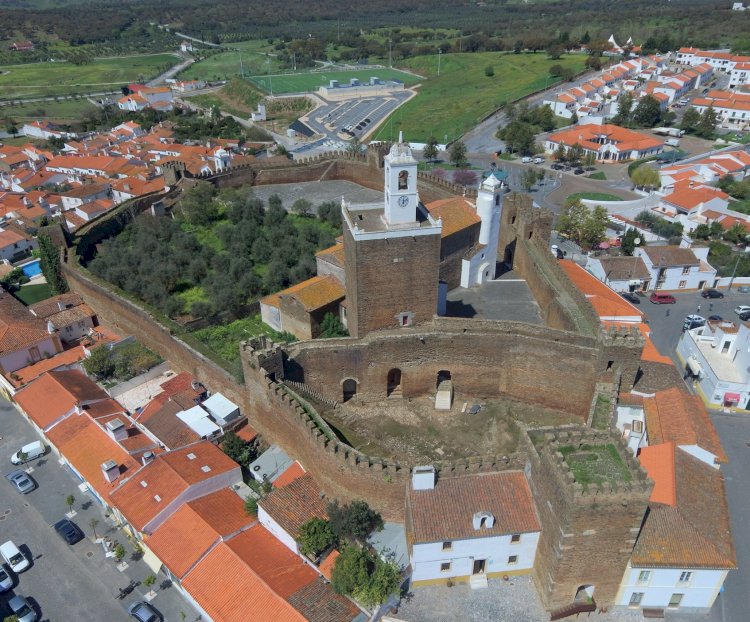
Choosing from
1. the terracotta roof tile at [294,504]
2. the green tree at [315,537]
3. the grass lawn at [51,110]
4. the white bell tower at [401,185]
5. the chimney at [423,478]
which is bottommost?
the grass lawn at [51,110]

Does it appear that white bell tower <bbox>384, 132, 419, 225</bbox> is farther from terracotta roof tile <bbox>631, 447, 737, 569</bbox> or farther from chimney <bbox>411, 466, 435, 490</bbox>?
terracotta roof tile <bbox>631, 447, 737, 569</bbox>

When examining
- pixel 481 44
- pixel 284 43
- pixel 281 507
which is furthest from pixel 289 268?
pixel 284 43

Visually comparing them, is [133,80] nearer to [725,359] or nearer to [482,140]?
[482,140]

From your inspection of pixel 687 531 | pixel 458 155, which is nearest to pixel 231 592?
pixel 687 531

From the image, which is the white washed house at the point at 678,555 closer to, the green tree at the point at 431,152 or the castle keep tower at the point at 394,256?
the castle keep tower at the point at 394,256

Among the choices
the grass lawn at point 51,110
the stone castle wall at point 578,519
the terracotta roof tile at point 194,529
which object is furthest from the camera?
the grass lawn at point 51,110

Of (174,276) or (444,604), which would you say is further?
(174,276)

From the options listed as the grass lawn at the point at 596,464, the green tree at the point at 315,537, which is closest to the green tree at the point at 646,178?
the grass lawn at the point at 596,464
